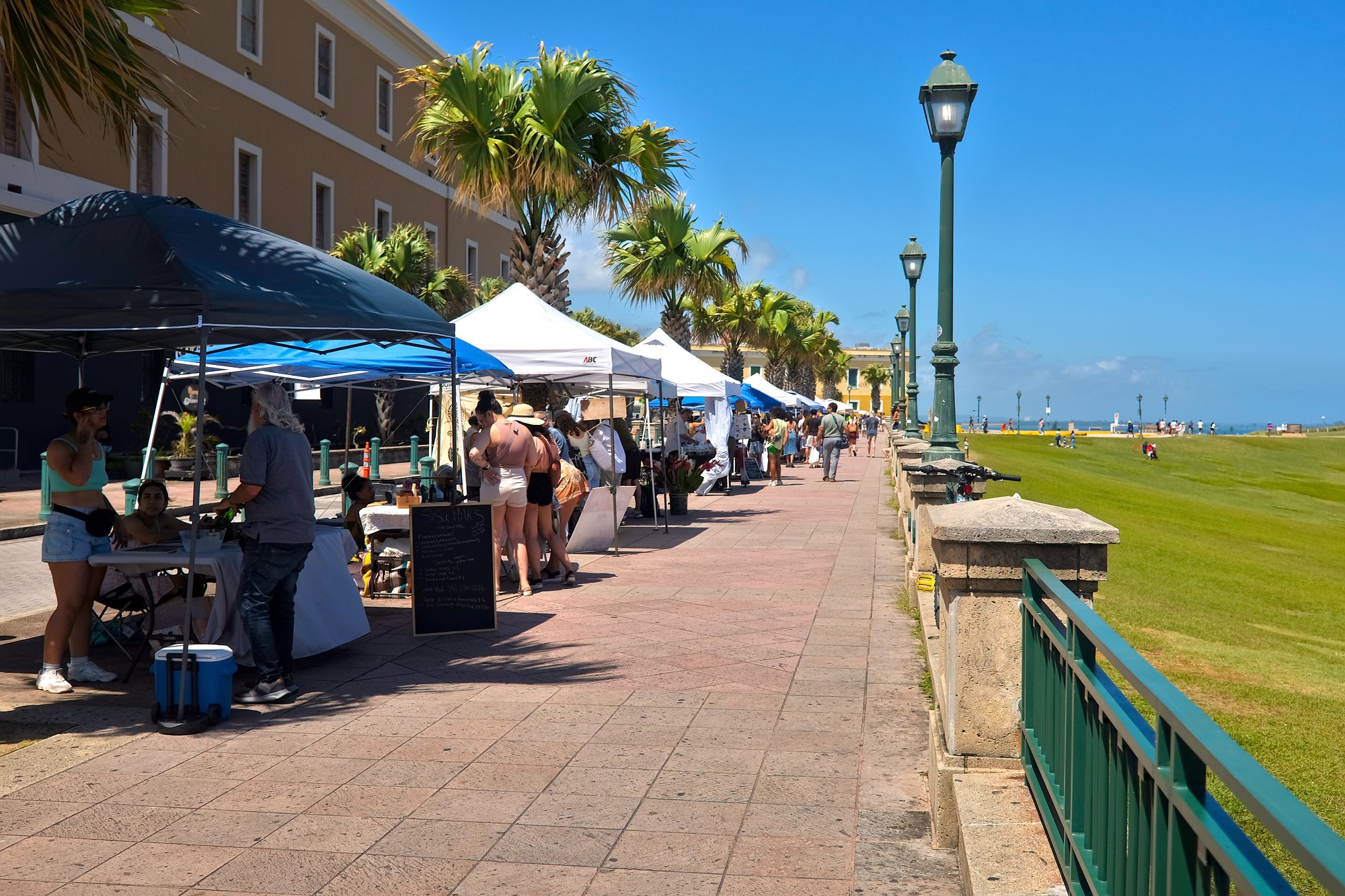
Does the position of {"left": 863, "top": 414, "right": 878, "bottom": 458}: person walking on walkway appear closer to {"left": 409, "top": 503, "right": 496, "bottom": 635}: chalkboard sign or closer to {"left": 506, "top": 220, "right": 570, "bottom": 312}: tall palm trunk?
{"left": 506, "top": 220, "right": 570, "bottom": 312}: tall palm trunk

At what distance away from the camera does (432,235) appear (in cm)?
4131

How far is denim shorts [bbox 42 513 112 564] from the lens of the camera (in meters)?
7.08

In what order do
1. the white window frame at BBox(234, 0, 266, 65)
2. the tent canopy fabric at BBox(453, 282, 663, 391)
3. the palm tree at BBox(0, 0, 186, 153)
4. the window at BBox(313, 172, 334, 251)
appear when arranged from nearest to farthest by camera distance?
the palm tree at BBox(0, 0, 186, 153)
the tent canopy fabric at BBox(453, 282, 663, 391)
the white window frame at BBox(234, 0, 266, 65)
the window at BBox(313, 172, 334, 251)

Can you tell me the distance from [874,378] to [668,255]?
9446 cm

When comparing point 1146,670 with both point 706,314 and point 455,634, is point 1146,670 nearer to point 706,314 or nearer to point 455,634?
point 455,634

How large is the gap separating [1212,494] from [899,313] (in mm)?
23522

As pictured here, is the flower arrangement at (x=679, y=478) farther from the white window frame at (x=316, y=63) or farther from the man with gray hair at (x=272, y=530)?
the white window frame at (x=316, y=63)

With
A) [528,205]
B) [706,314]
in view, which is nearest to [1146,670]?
[528,205]

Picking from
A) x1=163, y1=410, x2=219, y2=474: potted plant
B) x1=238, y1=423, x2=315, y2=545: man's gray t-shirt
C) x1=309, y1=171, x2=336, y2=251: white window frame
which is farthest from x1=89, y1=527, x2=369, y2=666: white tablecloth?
x1=309, y1=171, x2=336, y2=251: white window frame

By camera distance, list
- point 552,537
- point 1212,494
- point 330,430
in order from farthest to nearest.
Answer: point 1212,494 < point 330,430 < point 552,537

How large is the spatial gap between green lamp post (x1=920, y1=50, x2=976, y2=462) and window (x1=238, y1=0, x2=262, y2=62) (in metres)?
23.2

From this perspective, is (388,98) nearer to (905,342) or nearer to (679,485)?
(905,342)

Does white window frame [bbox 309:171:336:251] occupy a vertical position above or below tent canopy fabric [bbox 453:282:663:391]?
above

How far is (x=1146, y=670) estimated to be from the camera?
2479 millimetres
